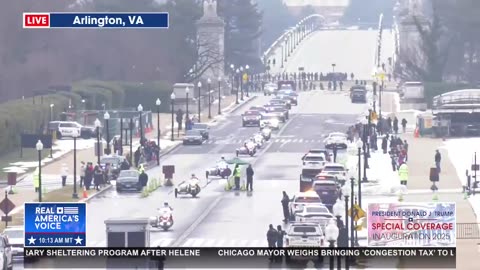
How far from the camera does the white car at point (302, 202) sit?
236ft

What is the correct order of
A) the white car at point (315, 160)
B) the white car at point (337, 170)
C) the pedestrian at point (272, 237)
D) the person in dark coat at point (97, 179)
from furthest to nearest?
the white car at point (315, 160) → the white car at point (337, 170) → the person in dark coat at point (97, 179) → the pedestrian at point (272, 237)

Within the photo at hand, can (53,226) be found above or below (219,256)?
above

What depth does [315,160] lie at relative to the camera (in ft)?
305

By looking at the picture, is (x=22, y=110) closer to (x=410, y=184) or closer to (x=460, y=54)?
(x=410, y=184)

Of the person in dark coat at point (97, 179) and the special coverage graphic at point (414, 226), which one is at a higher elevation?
the special coverage graphic at point (414, 226)

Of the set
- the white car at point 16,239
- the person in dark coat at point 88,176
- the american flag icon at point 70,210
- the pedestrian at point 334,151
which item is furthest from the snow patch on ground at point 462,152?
the american flag icon at point 70,210

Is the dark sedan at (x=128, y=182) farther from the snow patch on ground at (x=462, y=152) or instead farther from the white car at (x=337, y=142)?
the white car at (x=337, y=142)

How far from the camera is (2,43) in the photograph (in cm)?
13862

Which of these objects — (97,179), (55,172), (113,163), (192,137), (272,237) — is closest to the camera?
(272,237)

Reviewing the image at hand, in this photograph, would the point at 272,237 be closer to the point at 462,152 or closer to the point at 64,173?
the point at 64,173

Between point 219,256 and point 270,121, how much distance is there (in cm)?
7821

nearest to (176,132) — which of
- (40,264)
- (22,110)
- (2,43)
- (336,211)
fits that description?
(22,110)

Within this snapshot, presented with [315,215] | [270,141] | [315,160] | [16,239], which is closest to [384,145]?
[315,160]

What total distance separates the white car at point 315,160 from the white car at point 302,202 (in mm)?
16287
